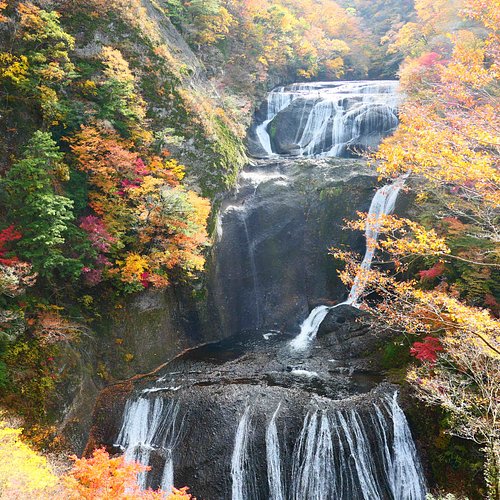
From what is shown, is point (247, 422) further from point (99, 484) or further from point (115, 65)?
point (115, 65)

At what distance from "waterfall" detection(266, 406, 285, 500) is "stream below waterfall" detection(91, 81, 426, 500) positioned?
0.03m

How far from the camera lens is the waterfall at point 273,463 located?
1044cm

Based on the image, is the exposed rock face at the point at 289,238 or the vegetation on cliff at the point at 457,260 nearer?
the vegetation on cliff at the point at 457,260

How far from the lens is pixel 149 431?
12.1 meters

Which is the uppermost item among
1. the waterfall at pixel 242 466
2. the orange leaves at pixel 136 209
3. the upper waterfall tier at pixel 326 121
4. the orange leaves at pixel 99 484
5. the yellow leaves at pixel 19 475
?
the upper waterfall tier at pixel 326 121

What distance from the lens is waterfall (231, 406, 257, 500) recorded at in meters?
10.6

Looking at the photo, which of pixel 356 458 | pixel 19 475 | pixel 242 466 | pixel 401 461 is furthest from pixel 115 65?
pixel 401 461

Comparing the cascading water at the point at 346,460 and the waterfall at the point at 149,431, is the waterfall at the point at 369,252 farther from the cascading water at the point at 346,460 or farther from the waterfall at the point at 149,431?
the waterfall at the point at 149,431

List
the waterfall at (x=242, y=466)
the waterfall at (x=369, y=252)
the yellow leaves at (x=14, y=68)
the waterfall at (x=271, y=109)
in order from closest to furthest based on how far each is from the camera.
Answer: the waterfall at (x=242, y=466)
the yellow leaves at (x=14, y=68)
the waterfall at (x=369, y=252)
the waterfall at (x=271, y=109)

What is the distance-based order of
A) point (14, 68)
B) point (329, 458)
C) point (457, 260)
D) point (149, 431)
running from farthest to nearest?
point (457, 260), point (149, 431), point (14, 68), point (329, 458)

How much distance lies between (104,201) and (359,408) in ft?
37.4

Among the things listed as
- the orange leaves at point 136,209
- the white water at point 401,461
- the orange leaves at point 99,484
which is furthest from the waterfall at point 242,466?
the orange leaves at point 136,209

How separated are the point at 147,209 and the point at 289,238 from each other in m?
9.75

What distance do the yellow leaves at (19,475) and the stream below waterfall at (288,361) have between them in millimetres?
4651
